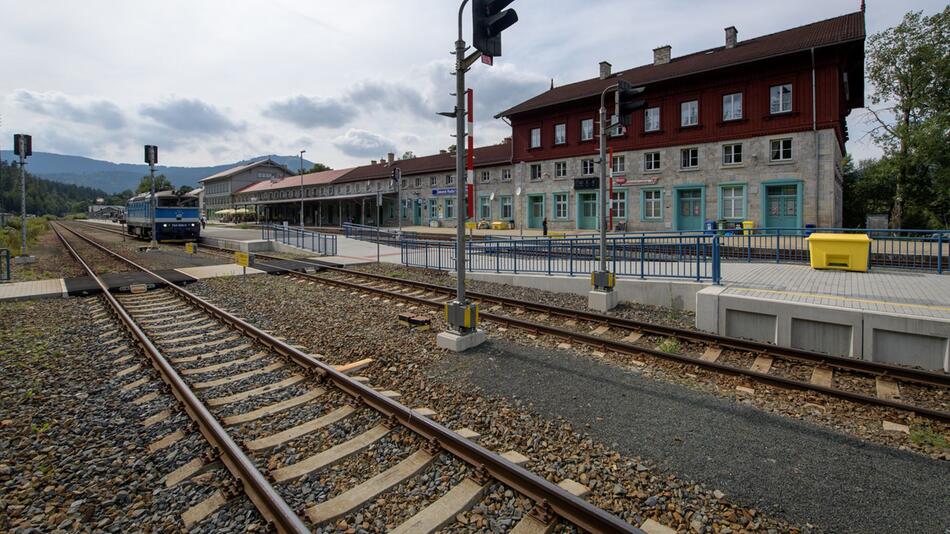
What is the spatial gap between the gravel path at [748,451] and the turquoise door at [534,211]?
3542 cm

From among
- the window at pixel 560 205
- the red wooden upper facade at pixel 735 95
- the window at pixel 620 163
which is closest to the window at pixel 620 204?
the window at pixel 620 163

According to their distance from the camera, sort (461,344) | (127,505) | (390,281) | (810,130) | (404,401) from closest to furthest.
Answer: (127,505) < (404,401) < (461,344) < (390,281) < (810,130)

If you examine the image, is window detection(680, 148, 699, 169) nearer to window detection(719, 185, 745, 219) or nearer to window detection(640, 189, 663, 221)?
window detection(640, 189, 663, 221)

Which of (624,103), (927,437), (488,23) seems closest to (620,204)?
(624,103)

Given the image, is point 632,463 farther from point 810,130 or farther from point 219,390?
point 810,130

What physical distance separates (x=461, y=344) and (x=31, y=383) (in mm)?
5575

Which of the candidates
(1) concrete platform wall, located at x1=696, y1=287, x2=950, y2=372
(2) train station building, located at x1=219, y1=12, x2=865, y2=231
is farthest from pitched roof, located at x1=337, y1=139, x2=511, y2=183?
(1) concrete platform wall, located at x1=696, y1=287, x2=950, y2=372

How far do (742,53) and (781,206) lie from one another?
32.5 ft

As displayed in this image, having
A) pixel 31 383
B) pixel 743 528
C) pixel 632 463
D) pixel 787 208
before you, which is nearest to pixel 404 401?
pixel 632 463

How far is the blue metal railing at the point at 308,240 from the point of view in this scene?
24594 mm

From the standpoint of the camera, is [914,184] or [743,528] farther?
[914,184]

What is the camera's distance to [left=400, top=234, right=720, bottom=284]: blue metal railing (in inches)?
461

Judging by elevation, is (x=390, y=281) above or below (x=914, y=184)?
below

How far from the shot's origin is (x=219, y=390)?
617 cm
